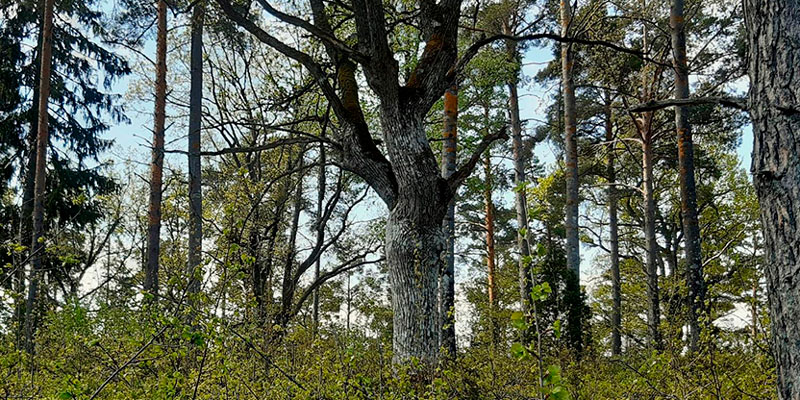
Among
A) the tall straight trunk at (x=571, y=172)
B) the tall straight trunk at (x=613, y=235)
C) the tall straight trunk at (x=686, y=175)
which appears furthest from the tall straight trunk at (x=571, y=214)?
the tall straight trunk at (x=686, y=175)

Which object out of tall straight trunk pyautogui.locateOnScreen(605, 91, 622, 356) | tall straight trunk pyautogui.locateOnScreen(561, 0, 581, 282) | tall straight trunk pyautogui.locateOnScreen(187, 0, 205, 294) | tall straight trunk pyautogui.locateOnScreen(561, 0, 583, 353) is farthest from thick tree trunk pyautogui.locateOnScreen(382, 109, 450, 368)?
tall straight trunk pyautogui.locateOnScreen(605, 91, 622, 356)

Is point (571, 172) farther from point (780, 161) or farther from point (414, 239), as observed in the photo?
point (780, 161)

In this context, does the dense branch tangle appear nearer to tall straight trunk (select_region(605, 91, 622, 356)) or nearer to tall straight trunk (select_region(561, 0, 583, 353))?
tall straight trunk (select_region(561, 0, 583, 353))

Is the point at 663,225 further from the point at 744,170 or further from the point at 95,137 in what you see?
the point at 95,137

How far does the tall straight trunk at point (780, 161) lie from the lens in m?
2.05

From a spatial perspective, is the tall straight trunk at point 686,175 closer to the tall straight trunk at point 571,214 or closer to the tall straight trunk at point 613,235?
the tall straight trunk at point 571,214

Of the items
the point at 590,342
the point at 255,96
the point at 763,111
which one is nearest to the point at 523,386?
the point at 763,111

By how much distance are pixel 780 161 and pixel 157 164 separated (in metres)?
9.95

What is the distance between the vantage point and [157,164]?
33.3 feet

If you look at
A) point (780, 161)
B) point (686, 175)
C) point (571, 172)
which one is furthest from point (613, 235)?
point (780, 161)

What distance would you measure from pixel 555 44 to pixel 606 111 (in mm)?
2346

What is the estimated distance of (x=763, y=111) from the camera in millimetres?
2211

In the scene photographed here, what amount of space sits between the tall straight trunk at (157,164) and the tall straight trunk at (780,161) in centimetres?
950

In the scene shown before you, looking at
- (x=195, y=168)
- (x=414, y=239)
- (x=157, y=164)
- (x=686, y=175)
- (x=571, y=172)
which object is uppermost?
(x=571, y=172)
